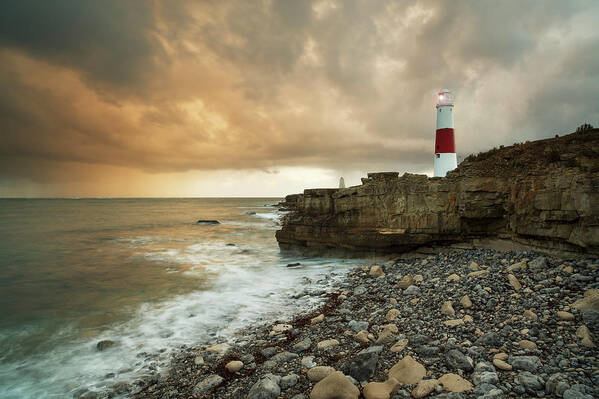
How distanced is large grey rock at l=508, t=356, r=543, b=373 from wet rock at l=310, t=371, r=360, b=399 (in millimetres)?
2400

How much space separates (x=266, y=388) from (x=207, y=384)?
1.34 m

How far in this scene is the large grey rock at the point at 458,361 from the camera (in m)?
4.38

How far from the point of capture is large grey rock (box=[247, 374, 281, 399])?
4454 mm

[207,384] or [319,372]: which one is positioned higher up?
[319,372]

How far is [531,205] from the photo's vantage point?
9.70 m

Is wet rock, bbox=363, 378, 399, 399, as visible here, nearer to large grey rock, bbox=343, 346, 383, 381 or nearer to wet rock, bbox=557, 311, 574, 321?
large grey rock, bbox=343, 346, 383, 381

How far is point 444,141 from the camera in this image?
2364 centimetres

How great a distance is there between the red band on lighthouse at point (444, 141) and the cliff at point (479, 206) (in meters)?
12.0

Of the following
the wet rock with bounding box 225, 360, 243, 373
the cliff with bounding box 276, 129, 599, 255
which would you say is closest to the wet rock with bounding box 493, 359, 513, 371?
the wet rock with bounding box 225, 360, 243, 373

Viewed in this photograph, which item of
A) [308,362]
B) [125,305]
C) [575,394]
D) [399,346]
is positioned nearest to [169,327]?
[125,305]

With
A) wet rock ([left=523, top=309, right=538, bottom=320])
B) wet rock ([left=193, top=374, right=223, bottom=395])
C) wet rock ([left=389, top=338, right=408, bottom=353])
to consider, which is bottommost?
wet rock ([left=193, top=374, right=223, bottom=395])

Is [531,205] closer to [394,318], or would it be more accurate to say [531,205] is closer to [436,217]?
[436,217]

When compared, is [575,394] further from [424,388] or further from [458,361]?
[424,388]

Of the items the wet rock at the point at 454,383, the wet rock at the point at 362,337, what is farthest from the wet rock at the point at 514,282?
the wet rock at the point at 454,383
